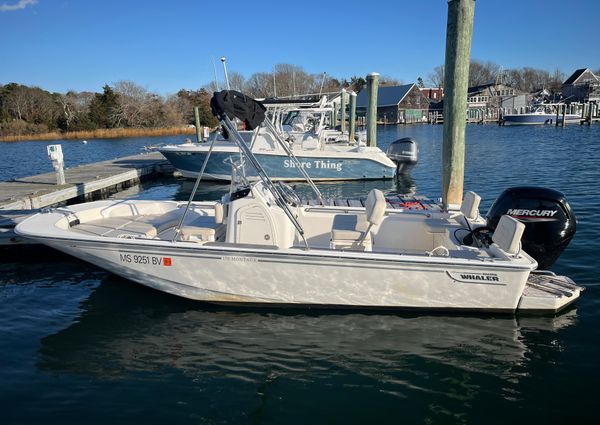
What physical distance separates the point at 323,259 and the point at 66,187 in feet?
35.5

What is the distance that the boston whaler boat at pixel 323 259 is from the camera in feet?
17.8

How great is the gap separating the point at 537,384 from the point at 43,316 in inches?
258

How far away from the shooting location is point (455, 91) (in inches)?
291

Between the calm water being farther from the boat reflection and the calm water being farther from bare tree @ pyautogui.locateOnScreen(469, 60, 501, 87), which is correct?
bare tree @ pyautogui.locateOnScreen(469, 60, 501, 87)

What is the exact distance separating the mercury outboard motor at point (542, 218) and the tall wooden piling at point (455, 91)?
5.55 feet

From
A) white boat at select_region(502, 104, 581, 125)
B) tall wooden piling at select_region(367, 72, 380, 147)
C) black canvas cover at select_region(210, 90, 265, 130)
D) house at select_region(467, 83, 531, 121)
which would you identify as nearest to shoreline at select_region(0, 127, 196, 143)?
tall wooden piling at select_region(367, 72, 380, 147)

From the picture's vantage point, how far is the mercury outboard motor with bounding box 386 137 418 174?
19.0m

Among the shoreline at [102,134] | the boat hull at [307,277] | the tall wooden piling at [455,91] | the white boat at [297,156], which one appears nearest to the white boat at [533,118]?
the shoreline at [102,134]

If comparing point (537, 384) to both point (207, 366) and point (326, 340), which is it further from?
point (207, 366)

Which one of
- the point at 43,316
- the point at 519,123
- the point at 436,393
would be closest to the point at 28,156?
the point at 43,316

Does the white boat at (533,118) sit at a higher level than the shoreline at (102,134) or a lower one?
higher

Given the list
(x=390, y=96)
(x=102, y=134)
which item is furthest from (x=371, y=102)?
(x=390, y=96)

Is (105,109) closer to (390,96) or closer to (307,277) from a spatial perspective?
(390,96)

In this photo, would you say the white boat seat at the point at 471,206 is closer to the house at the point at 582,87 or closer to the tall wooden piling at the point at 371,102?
the tall wooden piling at the point at 371,102
